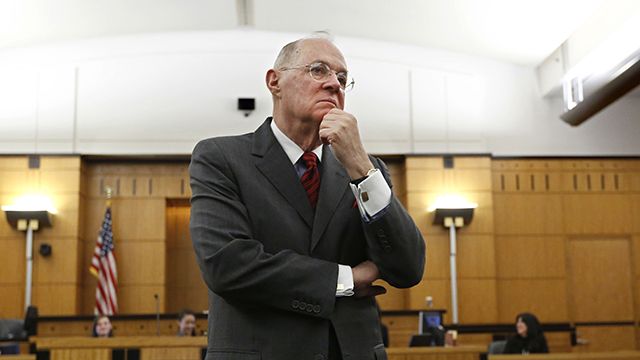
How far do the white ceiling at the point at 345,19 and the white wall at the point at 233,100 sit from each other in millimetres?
258

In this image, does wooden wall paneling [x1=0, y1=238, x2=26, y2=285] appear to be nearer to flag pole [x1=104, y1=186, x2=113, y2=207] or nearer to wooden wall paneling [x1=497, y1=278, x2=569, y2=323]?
flag pole [x1=104, y1=186, x2=113, y2=207]

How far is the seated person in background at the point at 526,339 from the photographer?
31.8ft

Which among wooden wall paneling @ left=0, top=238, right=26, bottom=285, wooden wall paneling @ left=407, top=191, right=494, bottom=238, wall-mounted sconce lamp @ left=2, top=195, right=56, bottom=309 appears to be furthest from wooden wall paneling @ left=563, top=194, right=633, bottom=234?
wooden wall paneling @ left=0, top=238, right=26, bottom=285

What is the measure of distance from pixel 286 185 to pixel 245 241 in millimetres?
157

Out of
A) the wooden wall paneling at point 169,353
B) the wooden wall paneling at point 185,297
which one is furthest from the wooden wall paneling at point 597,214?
the wooden wall paneling at point 169,353

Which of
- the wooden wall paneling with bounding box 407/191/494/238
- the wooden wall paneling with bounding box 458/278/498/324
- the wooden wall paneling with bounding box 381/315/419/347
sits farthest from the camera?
the wooden wall paneling with bounding box 407/191/494/238

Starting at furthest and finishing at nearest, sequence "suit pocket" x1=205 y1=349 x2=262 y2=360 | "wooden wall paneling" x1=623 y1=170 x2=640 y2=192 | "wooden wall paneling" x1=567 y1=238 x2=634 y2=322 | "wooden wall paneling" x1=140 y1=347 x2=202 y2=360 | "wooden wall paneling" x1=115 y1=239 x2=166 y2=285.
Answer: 1. "wooden wall paneling" x1=623 y1=170 x2=640 y2=192
2. "wooden wall paneling" x1=567 y1=238 x2=634 y2=322
3. "wooden wall paneling" x1=115 y1=239 x2=166 y2=285
4. "wooden wall paneling" x1=140 y1=347 x2=202 y2=360
5. "suit pocket" x1=205 y1=349 x2=262 y2=360

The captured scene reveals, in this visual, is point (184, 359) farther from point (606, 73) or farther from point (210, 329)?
point (606, 73)

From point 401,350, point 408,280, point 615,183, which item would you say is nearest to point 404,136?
point 615,183

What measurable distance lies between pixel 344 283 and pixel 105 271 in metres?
11.3

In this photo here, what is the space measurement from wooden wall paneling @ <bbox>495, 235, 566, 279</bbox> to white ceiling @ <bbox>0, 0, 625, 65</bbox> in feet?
9.22

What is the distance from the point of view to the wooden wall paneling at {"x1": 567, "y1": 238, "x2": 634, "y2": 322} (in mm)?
13719

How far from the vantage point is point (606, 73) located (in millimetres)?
11070

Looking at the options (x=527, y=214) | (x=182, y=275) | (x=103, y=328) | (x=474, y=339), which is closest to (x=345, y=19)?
(x=527, y=214)
